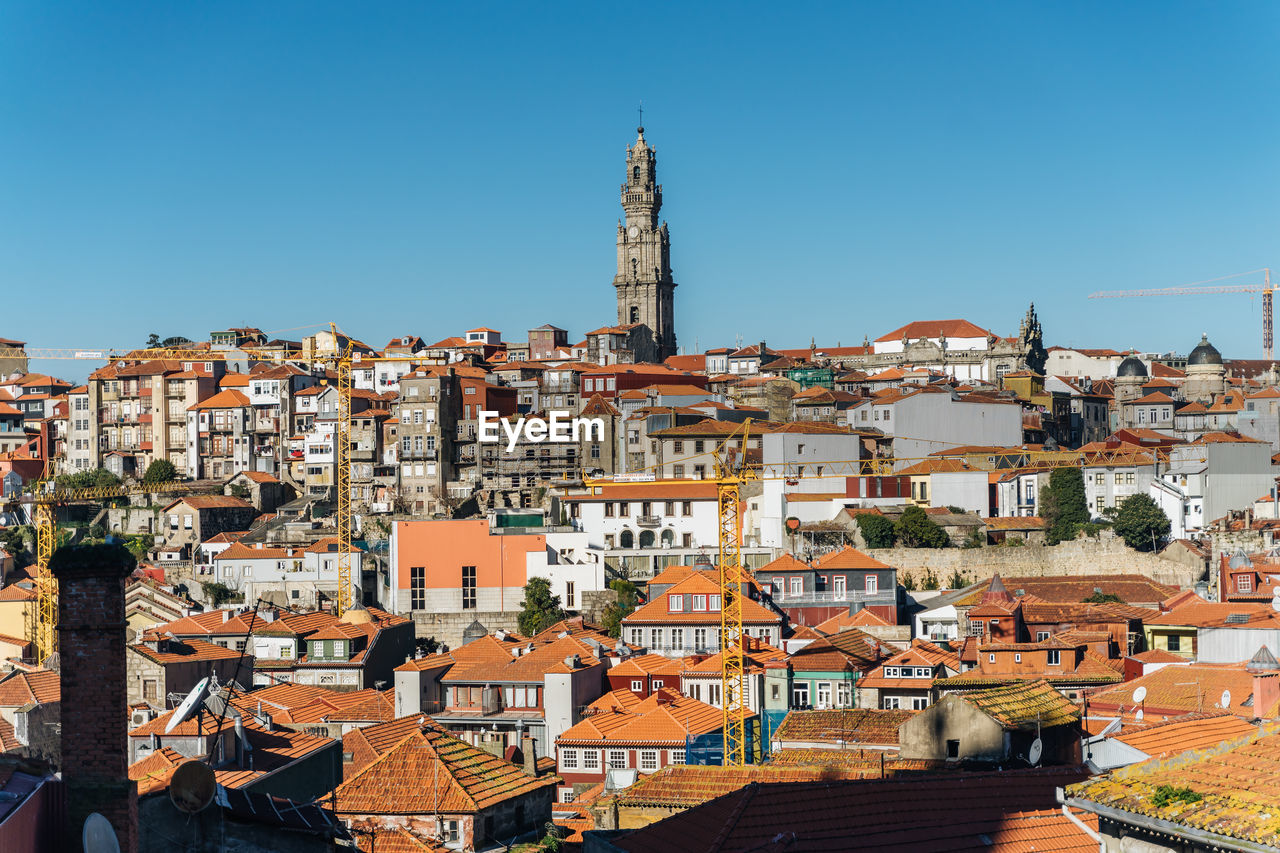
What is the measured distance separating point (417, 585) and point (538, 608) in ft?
15.7

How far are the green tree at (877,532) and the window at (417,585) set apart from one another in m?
14.8

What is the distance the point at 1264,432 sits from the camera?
72812 mm

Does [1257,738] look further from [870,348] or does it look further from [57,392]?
[57,392]

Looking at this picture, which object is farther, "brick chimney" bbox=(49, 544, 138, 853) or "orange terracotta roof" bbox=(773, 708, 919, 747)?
"orange terracotta roof" bbox=(773, 708, 919, 747)

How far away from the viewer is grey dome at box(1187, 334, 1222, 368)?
297 ft

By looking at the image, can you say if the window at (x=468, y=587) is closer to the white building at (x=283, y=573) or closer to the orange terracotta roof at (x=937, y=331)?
the white building at (x=283, y=573)

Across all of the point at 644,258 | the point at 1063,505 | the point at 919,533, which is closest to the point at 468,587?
the point at 919,533

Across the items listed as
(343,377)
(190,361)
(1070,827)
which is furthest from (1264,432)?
(1070,827)

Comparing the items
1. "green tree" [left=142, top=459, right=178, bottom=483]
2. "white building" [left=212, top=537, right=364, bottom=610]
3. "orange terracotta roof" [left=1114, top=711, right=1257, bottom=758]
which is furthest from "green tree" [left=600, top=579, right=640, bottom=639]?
"orange terracotta roof" [left=1114, top=711, right=1257, bottom=758]

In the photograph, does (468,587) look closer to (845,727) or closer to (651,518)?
(651,518)

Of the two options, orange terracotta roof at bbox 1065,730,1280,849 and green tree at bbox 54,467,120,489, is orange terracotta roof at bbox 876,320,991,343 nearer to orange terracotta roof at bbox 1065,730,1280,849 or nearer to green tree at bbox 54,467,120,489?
green tree at bbox 54,467,120,489

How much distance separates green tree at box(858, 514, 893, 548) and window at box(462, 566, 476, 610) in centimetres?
1315

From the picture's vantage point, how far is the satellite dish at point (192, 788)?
39.7 feet

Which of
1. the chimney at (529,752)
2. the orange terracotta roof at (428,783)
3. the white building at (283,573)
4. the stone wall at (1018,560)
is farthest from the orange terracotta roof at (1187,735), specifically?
the white building at (283,573)
